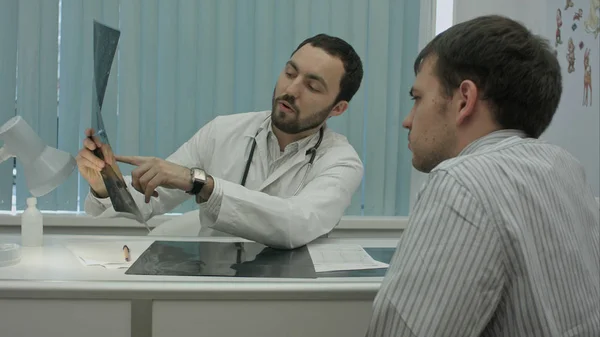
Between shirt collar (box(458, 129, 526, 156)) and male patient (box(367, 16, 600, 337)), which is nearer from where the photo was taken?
male patient (box(367, 16, 600, 337))

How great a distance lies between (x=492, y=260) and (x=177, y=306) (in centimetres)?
62

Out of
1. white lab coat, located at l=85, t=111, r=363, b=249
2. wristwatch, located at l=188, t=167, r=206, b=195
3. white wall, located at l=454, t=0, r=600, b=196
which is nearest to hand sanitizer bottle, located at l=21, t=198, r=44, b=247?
white lab coat, located at l=85, t=111, r=363, b=249

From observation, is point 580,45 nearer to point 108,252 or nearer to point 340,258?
point 340,258

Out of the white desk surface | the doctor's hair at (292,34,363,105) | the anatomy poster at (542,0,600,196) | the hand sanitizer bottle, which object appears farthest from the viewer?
the anatomy poster at (542,0,600,196)

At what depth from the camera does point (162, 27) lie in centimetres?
260

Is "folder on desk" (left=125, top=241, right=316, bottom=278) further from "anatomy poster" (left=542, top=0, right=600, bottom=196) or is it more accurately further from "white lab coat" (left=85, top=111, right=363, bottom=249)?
"anatomy poster" (left=542, top=0, right=600, bottom=196)

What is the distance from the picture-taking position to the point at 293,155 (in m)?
1.95

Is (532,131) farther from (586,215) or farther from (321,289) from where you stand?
(321,289)

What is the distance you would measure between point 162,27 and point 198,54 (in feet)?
0.68

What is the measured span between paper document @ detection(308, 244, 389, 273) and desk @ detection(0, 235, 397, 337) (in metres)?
0.14

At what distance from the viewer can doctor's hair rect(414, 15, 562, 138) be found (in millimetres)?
959

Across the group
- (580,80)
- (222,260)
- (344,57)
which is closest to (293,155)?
(344,57)

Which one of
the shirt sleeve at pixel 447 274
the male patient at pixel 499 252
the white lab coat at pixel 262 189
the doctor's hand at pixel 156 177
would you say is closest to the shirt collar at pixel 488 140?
the male patient at pixel 499 252

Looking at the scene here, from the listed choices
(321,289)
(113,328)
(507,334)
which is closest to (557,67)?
(507,334)
